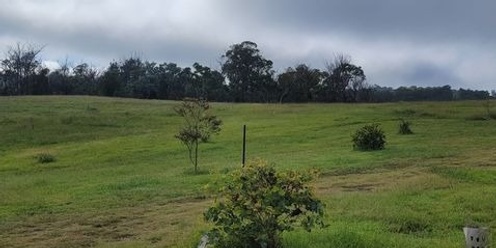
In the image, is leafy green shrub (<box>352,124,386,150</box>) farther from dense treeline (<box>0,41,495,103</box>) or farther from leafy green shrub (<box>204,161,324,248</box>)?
dense treeline (<box>0,41,495,103</box>)

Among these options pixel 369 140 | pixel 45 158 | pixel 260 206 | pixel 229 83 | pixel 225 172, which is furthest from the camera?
pixel 229 83

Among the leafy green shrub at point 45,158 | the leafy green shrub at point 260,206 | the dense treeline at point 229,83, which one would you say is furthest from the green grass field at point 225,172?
the dense treeline at point 229,83

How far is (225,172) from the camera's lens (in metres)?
20.0

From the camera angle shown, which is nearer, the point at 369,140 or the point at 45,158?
the point at 369,140

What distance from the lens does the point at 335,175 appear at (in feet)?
64.3

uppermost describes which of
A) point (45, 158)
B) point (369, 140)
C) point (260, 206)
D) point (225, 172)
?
point (260, 206)

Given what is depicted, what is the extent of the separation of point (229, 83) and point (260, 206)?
343ft

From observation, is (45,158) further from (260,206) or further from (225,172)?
(260,206)

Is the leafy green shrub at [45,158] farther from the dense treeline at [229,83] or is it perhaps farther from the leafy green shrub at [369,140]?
the dense treeline at [229,83]

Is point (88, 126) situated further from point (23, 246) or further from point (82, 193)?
point (23, 246)

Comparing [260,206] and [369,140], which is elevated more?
[260,206]

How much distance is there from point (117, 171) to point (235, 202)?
1778 cm

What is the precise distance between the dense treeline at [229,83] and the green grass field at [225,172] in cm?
5166

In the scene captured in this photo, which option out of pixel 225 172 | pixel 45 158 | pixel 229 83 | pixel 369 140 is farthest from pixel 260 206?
pixel 229 83
